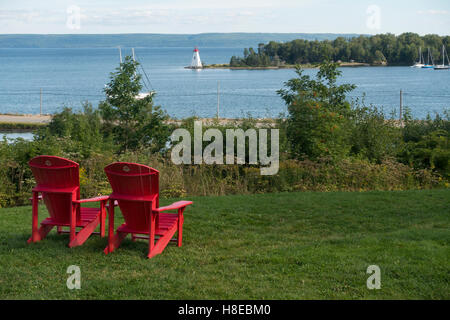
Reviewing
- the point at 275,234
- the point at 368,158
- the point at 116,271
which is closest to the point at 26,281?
the point at 116,271

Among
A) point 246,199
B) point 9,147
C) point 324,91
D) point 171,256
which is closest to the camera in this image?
point 171,256

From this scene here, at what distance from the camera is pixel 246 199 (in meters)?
8.54

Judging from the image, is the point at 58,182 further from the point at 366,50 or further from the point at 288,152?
the point at 366,50

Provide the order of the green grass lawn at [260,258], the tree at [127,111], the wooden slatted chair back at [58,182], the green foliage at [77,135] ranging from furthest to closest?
the tree at [127,111], the green foliage at [77,135], the wooden slatted chair back at [58,182], the green grass lawn at [260,258]

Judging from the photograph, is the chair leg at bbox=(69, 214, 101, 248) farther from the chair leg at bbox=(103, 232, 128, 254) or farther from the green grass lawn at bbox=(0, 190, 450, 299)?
the chair leg at bbox=(103, 232, 128, 254)

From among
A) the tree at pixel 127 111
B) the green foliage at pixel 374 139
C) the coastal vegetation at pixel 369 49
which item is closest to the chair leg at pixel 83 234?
the green foliage at pixel 374 139

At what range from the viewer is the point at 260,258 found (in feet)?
17.2

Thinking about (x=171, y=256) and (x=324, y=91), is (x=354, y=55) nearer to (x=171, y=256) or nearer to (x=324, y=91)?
(x=324, y=91)

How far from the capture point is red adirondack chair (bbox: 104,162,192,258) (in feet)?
17.3

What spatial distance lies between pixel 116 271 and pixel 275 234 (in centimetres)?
217

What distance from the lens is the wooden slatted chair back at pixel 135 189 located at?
526 cm

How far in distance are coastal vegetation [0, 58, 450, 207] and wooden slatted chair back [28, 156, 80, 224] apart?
3719mm

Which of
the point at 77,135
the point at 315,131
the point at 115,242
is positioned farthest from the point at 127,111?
the point at 115,242

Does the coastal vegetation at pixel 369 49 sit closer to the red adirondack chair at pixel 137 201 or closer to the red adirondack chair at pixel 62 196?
the red adirondack chair at pixel 62 196
